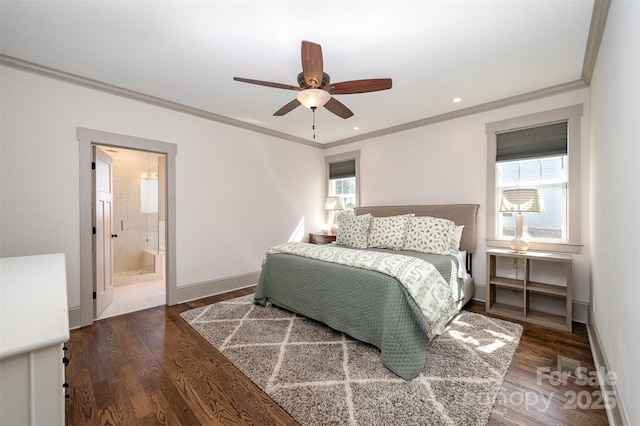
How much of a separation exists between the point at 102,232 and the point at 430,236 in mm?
4029

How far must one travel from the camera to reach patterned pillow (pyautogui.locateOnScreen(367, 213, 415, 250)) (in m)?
3.49

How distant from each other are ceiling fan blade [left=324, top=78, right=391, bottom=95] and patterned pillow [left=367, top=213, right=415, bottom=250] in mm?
1891

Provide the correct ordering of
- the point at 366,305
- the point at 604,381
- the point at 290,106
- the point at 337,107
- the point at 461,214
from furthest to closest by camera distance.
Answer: the point at 461,214
the point at 290,106
the point at 337,107
the point at 366,305
the point at 604,381

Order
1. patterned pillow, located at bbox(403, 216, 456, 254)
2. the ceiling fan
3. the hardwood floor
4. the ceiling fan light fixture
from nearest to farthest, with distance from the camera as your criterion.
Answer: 1. the hardwood floor
2. the ceiling fan
3. the ceiling fan light fixture
4. patterned pillow, located at bbox(403, 216, 456, 254)

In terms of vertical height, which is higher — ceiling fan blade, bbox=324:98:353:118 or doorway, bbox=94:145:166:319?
ceiling fan blade, bbox=324:98:353:118

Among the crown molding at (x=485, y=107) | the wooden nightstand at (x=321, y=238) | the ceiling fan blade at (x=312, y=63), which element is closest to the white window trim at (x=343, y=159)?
the crown molding at (x=485, y=107)

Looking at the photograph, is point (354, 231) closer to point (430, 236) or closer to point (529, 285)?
point (430, 236)

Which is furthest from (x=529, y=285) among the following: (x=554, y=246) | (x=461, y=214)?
(x=461, y=214)

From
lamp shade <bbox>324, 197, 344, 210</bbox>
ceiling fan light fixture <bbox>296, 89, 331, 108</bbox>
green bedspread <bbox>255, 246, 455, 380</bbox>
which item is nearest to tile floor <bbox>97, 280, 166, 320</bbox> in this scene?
green bedspread <bbox>255, 246, 455, 380</bbox>

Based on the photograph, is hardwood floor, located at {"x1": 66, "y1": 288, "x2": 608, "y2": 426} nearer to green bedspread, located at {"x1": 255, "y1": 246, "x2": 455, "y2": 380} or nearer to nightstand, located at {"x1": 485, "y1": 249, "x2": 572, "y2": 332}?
nightstand, located at {"x1": 485, "y1": 249, "x2": 572, "y2": 332}

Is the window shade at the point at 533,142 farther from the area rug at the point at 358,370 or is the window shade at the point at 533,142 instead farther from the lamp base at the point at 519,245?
the area rug at the point at 358,370

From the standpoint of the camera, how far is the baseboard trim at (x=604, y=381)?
1.41m

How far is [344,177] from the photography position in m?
5.30

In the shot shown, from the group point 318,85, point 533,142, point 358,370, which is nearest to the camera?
point 358,370
